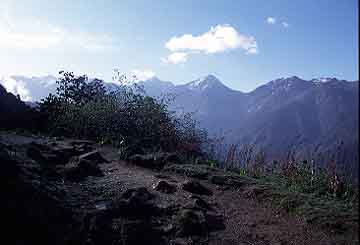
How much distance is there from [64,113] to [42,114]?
76.2 inches

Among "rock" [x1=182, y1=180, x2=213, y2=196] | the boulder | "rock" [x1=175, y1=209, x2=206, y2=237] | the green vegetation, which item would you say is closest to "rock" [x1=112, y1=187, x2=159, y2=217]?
"rock" [x1=175, y1=209, x2=206, y2=237]

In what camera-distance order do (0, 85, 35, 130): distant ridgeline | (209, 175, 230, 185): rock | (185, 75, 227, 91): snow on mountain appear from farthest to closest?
(185, 75, 227, 91): snow on mountain < (0, 85, 35, 130): distant ridgeline < (209, 175, 230, 185): rock

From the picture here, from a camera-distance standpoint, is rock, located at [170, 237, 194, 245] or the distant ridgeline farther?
the distant ridgeline

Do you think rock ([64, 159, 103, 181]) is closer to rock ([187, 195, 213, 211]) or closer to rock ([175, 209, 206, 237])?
rock ([187, 195, 213, 211])

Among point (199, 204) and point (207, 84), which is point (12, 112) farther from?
point (207, 84)

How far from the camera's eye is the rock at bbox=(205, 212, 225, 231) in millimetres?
5050

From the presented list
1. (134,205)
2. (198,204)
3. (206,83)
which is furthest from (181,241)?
(206,83)

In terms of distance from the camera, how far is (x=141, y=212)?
519cm

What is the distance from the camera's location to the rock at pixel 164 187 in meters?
6.26

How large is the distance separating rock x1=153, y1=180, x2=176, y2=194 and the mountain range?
77048mm

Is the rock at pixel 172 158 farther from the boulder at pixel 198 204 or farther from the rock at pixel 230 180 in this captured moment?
the boulder at pixel 198 204

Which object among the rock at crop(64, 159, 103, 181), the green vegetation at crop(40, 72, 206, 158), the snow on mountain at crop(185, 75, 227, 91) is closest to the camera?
the rock at crop(64, 159, 103, 181)

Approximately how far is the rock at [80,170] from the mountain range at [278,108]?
76.1 m

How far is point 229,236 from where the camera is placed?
482 centimetres
